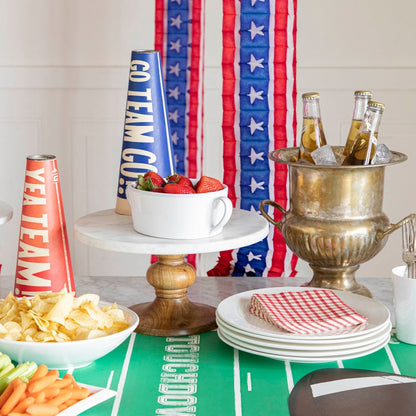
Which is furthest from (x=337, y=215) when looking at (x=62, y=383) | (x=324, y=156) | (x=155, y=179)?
(x=62, y=383)

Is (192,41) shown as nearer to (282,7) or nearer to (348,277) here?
(282,7)

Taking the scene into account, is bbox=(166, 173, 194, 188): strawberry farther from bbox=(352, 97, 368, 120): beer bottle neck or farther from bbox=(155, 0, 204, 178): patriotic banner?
bbox=(155, 0, 204, 178): patriotic banner

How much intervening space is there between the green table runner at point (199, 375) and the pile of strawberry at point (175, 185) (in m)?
0.24

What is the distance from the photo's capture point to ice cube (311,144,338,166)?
1.28 meters

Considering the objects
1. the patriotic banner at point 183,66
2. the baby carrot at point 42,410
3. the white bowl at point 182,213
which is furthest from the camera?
the patriotic banner at point 183,66

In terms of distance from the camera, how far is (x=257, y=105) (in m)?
1.68

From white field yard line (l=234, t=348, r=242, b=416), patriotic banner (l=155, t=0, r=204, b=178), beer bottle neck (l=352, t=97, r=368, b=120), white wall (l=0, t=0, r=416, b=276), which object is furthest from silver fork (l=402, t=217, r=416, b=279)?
white wall (l=0, t=0, r=416, b=276)

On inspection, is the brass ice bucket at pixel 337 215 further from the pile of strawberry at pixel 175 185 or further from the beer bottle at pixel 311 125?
the pile of strawberry at pixel 175 185

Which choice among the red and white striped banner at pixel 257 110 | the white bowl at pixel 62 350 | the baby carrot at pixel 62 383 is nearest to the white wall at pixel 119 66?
the red and white striped banner at pixel 257 110

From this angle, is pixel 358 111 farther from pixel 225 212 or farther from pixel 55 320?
pixel 55 320

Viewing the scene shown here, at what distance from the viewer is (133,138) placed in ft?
4.40

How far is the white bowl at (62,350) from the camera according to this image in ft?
3.30

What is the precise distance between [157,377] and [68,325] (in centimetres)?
15

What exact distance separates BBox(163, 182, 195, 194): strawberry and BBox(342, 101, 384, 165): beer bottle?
0.31m
